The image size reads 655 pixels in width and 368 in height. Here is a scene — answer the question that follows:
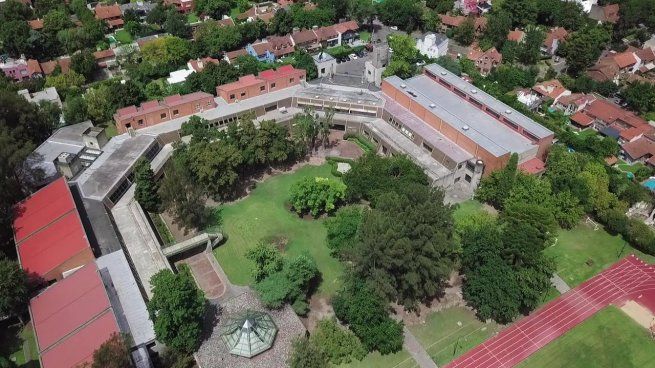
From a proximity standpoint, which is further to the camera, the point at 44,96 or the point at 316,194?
the point at 44,96

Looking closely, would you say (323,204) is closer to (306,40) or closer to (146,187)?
(146,187)

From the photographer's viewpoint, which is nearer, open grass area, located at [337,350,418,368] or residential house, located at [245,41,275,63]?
open grass area, located at [337,350,418,368]

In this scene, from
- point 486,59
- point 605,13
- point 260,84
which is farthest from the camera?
point 605,13

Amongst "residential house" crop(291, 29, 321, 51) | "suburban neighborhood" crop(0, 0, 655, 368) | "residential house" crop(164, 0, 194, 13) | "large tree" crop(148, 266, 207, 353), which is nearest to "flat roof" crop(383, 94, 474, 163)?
"suburban neighborhood" crop(0, 0, 655, 368)

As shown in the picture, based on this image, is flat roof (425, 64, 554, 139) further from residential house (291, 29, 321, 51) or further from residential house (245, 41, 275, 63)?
residential house (245, 41, 275, 63)

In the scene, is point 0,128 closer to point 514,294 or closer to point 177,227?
point 177,227

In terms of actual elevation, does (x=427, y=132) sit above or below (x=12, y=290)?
below

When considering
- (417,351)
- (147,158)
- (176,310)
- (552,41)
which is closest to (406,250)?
(417,351)
